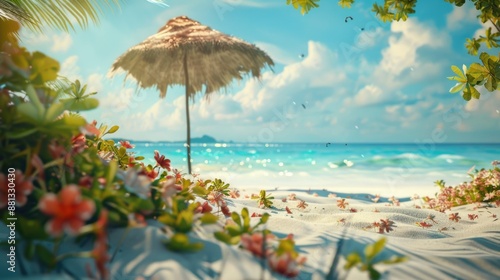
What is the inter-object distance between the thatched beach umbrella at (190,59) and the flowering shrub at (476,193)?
5.41m

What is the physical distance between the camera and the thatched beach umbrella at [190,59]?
9.19 m

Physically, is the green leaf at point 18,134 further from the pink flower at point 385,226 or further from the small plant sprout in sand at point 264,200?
the small plant sprout in sand at point 264,200

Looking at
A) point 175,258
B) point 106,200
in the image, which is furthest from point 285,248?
point 106,200

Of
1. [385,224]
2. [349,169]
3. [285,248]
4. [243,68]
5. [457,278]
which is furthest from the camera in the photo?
Result: [349,169]

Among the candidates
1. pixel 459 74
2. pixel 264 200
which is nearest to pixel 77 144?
pixel 264 200

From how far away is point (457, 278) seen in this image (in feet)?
4.89

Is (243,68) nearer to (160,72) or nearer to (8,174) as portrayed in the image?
(160,72)

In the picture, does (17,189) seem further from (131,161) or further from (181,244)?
(131,161)

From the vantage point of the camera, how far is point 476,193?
4.74 metres

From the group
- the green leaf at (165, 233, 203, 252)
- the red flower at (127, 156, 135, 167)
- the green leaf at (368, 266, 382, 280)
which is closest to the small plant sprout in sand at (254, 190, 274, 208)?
the red flower at (127, 156, 135, 167)

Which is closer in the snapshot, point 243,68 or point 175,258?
point 175,258

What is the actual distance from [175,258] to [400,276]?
806 millimetres

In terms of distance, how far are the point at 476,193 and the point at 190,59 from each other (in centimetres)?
740

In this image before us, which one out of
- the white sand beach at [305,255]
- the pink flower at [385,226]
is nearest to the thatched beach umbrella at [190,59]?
the pink flower at [385,226]
